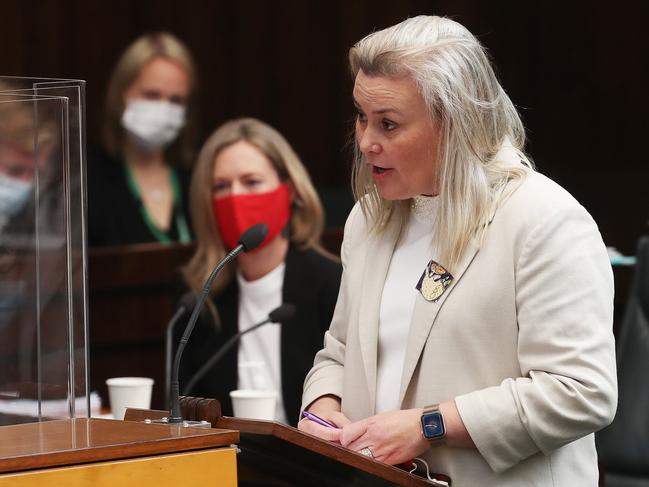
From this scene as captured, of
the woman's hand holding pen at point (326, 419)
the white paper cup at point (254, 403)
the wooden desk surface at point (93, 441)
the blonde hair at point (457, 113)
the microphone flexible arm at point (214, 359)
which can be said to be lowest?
the white paper cup at point (254, 403)

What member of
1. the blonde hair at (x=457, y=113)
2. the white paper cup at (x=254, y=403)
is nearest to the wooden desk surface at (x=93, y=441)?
the blonde hair at (x=457, y=113)

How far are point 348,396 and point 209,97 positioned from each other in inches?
213

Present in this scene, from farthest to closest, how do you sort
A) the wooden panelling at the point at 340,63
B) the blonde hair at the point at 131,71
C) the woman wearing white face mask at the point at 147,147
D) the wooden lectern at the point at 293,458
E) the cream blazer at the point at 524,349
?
the wooden panelling at the point at 340,63 → the blonde hair at the point at 131,71 → the woman wearing white face mask at the point at 147,147 → the cream blazer at the point at 524,349 → the wooden lectern at the point at 293,458

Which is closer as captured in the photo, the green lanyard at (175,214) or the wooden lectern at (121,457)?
the wooden lectern at (121,457)

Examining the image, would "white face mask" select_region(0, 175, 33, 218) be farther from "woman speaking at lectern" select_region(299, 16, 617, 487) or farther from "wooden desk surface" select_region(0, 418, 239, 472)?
"woman speaking at lectern" select_region(299, 16, 617, 487)

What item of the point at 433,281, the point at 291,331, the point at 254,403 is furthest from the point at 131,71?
the point at 433,281

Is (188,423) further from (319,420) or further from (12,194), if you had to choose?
(12,194)

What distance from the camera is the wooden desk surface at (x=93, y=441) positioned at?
1.67 metres

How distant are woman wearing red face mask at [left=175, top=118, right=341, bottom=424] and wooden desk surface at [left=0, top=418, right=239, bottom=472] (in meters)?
1.66

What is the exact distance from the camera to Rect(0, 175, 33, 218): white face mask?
2.29 meters

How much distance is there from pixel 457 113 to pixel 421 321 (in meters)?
0.36

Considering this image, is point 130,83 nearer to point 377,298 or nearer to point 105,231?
point 105,231

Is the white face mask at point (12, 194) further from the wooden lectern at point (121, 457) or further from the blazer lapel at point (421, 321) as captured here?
the blazer lapel at point (421, 321)

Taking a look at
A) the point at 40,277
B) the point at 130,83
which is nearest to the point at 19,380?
the point at 40,277
